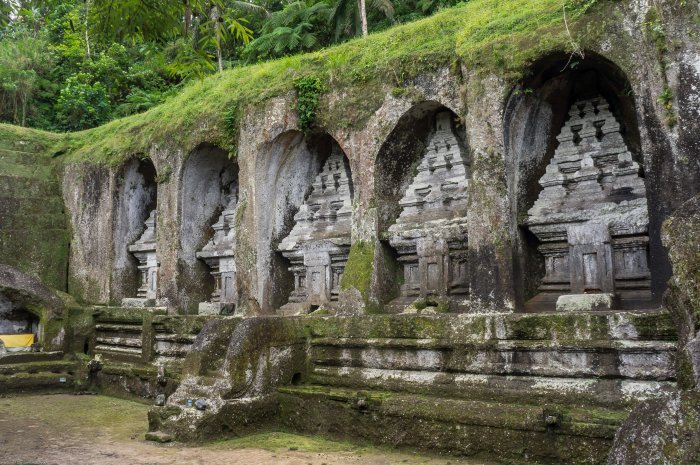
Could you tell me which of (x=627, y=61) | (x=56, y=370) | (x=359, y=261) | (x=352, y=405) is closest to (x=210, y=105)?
(x=359, y=261)

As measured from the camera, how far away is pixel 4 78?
71.0 feet

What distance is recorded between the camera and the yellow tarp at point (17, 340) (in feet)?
36.5

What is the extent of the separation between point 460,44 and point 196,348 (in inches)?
182

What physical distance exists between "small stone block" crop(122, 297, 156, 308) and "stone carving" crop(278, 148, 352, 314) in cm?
300

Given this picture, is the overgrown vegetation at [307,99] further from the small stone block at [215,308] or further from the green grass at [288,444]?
the green grass at [288,444]

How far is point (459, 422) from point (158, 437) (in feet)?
10.2

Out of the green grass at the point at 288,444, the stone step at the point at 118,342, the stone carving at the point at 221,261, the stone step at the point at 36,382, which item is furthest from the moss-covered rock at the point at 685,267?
the stone step at the point at 36,382

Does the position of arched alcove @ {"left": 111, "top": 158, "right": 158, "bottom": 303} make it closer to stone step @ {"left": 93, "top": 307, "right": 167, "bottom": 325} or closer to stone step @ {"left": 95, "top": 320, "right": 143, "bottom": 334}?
stone step @ {"left": 93, "top": 307, "right": 167, "bottom": 325}

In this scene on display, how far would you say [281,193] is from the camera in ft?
32.8

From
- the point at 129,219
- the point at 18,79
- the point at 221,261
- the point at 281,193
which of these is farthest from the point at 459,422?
the point at 18,79

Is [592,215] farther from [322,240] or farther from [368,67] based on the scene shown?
[322,240]

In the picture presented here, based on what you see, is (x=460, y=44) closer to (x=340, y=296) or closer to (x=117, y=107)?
(x=340, y=296)

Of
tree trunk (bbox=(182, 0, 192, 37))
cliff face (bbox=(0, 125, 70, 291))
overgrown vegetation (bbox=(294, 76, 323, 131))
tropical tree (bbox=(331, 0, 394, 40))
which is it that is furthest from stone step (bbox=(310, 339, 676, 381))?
tropical tree (bbox=(331, 0, 394, 40))

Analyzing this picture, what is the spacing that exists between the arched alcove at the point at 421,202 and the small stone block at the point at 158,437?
291 cm
